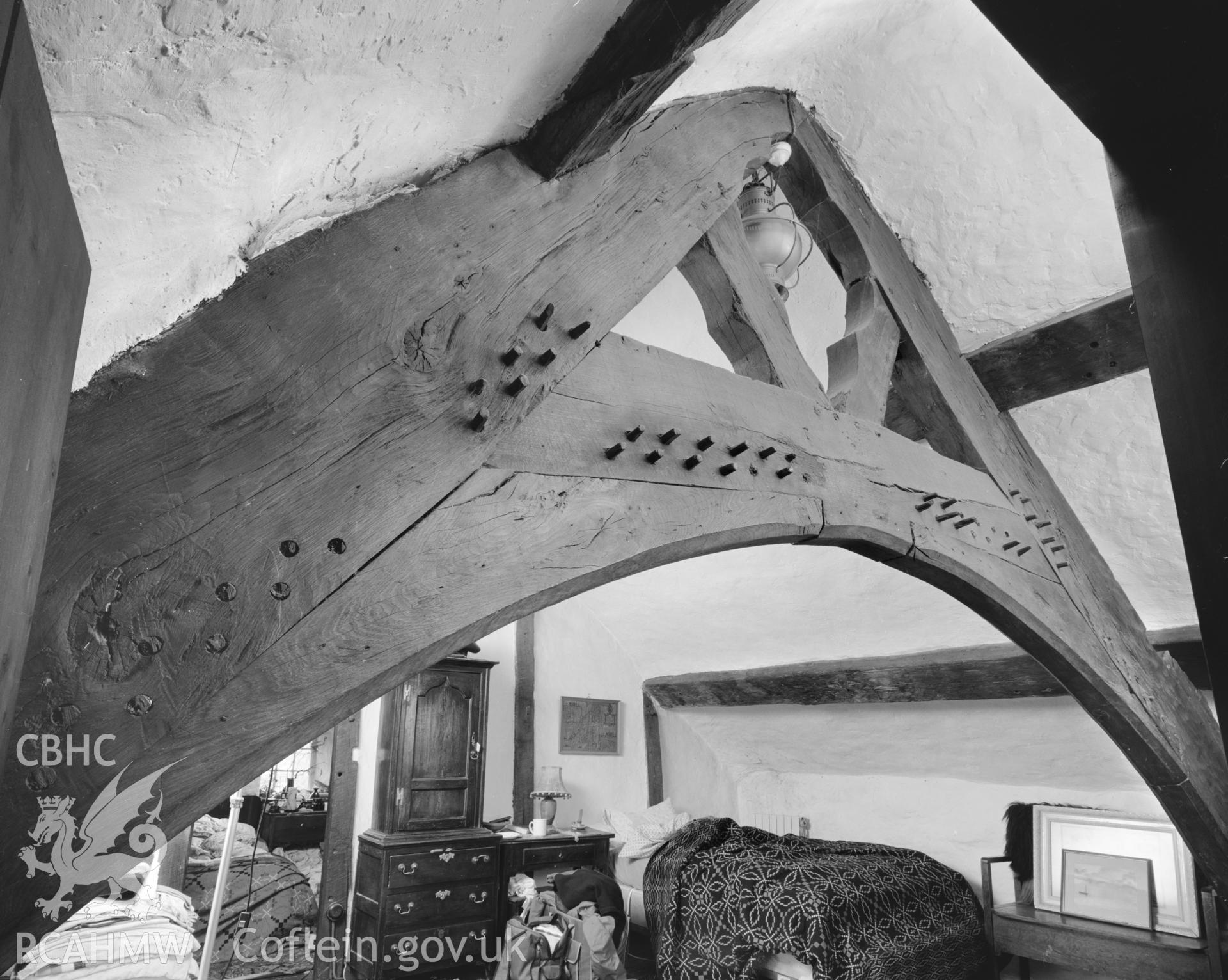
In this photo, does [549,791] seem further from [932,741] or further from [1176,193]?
[1176,193]

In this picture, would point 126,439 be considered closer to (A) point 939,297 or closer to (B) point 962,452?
(B) point 962,452

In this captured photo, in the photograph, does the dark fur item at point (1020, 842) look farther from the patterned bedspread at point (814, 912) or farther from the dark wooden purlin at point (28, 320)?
the dark wooden purlin at point (28, 320)

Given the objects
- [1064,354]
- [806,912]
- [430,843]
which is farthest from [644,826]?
[1064,354]

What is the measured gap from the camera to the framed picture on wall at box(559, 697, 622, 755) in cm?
542

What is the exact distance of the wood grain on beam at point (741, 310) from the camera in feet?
6.17

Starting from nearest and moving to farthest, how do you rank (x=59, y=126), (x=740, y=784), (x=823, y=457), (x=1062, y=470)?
(x=59, y=126) < (x=823, y=457) < (x=1062, y=470) < (x=740, y=784)

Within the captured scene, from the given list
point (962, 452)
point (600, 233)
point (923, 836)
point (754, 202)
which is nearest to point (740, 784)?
point (923, 836)

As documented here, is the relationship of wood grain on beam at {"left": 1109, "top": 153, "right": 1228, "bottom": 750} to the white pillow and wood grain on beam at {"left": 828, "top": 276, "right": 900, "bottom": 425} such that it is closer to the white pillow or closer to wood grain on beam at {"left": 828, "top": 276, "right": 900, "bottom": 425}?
wood grain on beam at {"left": 828, "top": 276, "right": 900, "bottom": 425}

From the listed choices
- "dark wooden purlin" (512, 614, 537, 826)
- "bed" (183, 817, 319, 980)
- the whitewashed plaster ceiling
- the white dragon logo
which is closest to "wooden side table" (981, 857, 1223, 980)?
the whitewashed plaster ceiling

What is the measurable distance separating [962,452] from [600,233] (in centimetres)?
149

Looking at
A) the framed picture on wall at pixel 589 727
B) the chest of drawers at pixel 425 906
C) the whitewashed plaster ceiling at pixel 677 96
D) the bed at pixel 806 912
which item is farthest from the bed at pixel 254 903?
the whitewashed plaster ceiling at pixel 677 96

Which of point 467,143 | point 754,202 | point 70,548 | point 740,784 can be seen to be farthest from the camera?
point 740,784

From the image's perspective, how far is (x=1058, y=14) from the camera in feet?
2.61

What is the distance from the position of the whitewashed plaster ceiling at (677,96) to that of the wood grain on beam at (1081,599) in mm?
142
